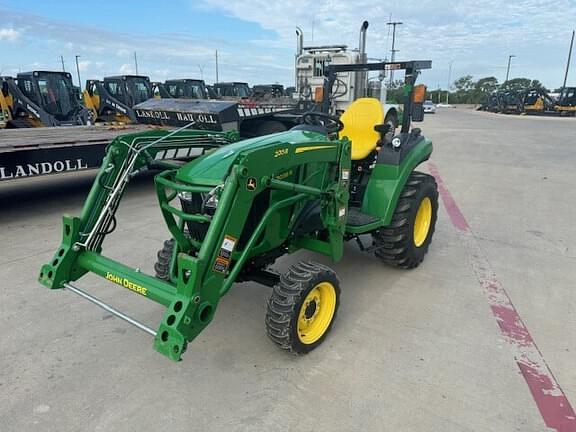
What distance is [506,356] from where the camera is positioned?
2.88 meters

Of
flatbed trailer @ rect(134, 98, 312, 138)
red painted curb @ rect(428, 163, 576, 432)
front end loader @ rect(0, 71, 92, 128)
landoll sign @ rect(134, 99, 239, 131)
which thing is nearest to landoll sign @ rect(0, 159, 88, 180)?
flatbed trailer @ rect(134, 98, 312, 138)

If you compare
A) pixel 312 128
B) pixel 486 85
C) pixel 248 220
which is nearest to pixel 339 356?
pixel 248 220

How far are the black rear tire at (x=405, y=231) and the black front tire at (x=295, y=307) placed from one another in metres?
1.15

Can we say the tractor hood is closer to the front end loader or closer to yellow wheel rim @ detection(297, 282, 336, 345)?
yellow wheel rim @ detection(297, 282, 336, 345)

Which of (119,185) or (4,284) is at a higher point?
(119,185)

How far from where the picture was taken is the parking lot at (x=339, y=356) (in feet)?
7.62

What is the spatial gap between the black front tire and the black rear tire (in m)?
1.15

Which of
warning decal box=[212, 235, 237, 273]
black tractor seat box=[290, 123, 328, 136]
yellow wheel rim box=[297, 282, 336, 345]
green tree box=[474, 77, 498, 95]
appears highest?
green tree box=[474, 77, 498, 95]

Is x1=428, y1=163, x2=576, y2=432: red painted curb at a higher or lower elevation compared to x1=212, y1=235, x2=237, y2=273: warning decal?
lower

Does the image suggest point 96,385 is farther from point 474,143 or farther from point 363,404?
point 474,143

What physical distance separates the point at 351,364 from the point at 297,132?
1.72m

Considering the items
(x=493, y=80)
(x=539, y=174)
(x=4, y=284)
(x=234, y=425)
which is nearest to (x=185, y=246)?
(x=234, y=425)

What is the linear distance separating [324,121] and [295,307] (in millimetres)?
2091

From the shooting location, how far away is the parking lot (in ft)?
7.62
